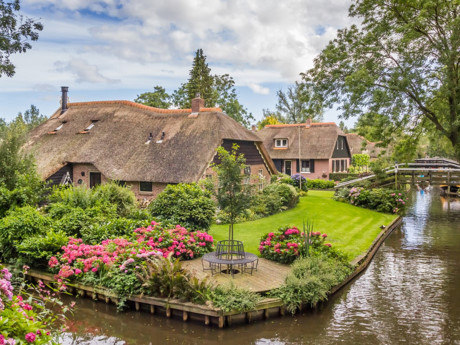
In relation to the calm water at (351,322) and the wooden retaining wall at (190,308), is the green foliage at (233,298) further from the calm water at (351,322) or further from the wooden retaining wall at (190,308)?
the calm water at (351,322)

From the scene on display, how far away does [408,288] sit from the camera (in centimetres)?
1323

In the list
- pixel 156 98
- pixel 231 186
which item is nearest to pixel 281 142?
pixel 156 98

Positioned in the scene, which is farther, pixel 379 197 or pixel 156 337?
pixel 379 197

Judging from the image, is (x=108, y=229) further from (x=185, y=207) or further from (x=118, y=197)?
(x=118, y=197)

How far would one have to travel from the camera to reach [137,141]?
2758 centimetres

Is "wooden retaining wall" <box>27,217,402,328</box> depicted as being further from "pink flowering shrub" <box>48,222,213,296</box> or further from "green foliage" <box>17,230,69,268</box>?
"green foliage" <box>17,230,69,268</box>

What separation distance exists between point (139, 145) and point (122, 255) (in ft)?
50.9

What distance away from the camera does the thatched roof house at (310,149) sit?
4412cm

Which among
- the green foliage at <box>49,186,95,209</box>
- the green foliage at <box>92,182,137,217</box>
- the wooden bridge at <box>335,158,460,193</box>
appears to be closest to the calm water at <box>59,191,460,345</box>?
the green foliage at <box>49,186,95,209</box>

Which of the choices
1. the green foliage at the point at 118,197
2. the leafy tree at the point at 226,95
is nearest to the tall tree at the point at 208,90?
the leafy tree at the point at 226,95

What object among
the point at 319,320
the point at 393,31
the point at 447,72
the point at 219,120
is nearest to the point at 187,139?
the point at 219,120

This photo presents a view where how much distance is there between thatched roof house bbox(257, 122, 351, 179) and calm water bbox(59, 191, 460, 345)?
29385 mm

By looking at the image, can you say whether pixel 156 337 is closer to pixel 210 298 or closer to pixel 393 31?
pixel 210 298

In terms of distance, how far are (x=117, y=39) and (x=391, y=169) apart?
75.8 feet
